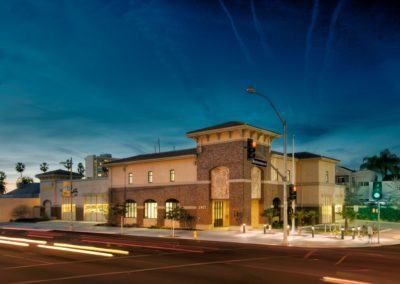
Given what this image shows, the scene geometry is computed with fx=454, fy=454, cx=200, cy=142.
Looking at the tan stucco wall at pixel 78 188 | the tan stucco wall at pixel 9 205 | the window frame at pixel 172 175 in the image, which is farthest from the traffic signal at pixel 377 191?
the tan stucco wall at pixel 9 205

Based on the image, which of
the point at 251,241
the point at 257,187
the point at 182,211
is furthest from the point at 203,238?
the point at 257,187

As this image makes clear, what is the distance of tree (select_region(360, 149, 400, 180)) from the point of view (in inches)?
3937

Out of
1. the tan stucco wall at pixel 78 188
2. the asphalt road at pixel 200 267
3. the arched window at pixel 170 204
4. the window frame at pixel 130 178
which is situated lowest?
the asphalt road at pixel 200 267

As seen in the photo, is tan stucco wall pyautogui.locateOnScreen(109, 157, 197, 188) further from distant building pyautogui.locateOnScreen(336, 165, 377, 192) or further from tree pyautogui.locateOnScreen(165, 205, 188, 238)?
distant building pyautogui.locateOnScreen(336, 165, 377, 192)

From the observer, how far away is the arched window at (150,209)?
55.4 metres

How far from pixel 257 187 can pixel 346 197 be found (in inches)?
793

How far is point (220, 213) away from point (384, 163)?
62.2 m

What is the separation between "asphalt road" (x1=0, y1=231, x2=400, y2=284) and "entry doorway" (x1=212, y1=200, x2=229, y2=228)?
23.3 meters

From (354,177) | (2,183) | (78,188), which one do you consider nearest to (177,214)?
(78,188)

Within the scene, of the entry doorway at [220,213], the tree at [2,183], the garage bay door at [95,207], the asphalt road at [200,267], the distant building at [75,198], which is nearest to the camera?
the asphalt road at [200,267]

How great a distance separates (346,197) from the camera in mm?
63188

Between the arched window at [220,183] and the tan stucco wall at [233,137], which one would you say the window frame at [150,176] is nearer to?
the tan stucco wall at [233,137]

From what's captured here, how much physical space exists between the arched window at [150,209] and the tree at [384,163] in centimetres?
6255

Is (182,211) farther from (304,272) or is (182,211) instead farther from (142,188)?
(304,272)
